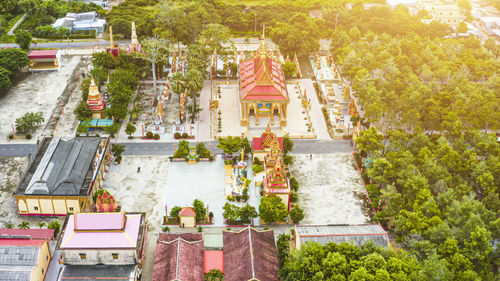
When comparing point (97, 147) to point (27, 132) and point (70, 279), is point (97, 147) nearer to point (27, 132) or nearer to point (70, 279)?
point (27, 132)

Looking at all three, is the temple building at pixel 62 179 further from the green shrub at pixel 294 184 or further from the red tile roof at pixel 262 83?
the red tile roof at pixel 262 83

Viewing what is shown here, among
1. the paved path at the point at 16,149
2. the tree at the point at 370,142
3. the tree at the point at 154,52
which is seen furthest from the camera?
the tree at the point at 154,52

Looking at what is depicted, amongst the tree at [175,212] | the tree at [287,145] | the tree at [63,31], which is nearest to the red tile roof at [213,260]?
the tree at [175,212]

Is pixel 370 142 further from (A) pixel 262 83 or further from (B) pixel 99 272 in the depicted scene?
(B) pixel 99 272

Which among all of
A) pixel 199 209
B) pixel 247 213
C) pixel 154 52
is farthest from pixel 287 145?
pixel 154 52

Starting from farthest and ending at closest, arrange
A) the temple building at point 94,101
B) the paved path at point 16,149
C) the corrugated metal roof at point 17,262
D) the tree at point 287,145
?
the temple building at point 94,101, the paved path at point 16,149, the tree at point 287,145, the corrugated metal roof at point 17,262

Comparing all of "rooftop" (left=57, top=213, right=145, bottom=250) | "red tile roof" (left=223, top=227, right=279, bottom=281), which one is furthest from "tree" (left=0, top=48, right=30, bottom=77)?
"red tile roof" (left=223, top=227, right=279, bottom=281)

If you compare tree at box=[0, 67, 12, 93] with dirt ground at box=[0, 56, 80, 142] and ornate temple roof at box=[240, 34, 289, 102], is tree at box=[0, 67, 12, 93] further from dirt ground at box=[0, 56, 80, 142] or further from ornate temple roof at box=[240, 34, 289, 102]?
ornate temple roof at box=[240, 34, 289, 102]
